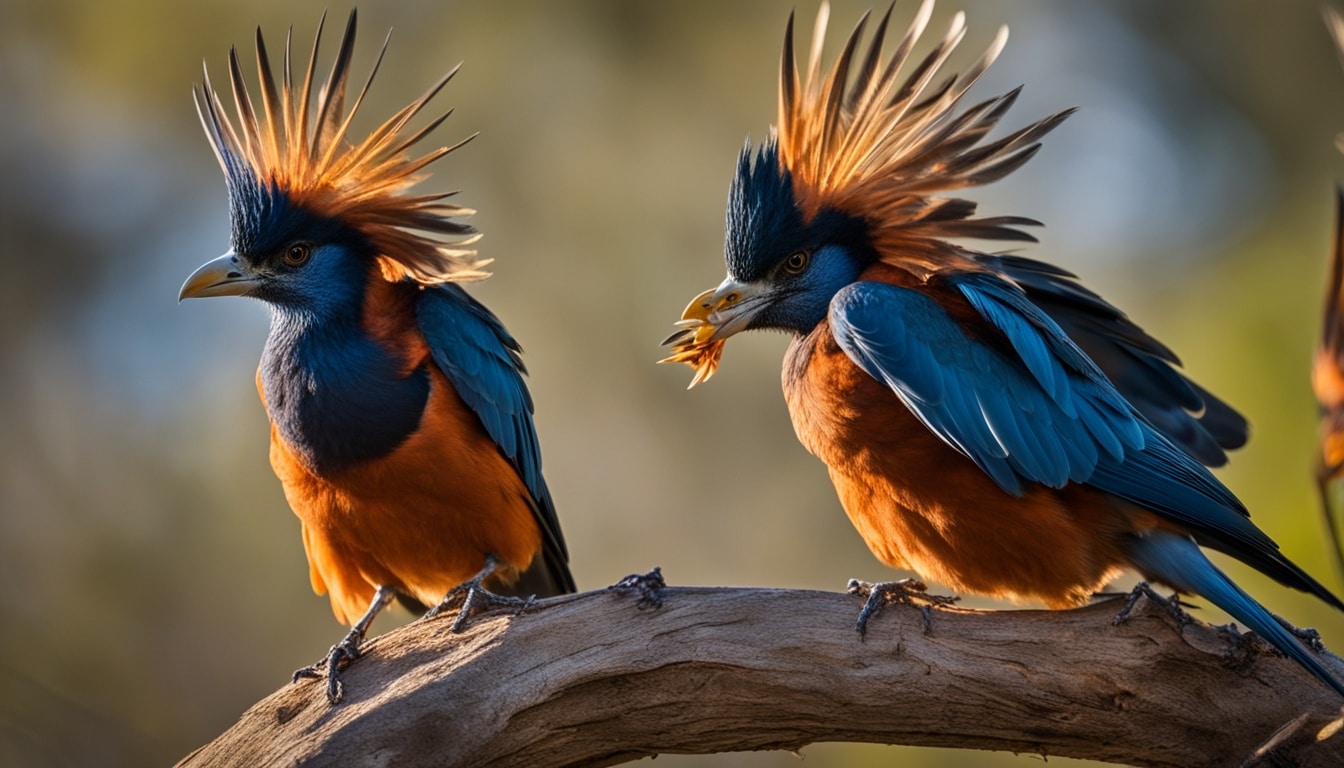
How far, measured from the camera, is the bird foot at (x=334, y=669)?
3.98 metres

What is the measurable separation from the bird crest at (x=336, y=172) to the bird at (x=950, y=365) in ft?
3.34

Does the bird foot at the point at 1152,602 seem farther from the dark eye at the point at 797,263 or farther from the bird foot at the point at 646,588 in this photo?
the dark eye at the point at 797,263

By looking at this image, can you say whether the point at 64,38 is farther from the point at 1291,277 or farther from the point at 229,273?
the point at 1291,277

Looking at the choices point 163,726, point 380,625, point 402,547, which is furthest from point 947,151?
point 163,726

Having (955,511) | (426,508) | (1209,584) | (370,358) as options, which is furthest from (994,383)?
(370,358)

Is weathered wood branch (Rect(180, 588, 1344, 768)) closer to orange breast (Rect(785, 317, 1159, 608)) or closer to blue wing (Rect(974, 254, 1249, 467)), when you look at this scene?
orange breast (Rect(785, 317, 1159, 608))

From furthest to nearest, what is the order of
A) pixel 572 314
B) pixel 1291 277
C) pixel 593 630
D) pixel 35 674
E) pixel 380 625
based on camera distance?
pixel 572 314 → pixel 1291 277 → pixel 35 674 → pixel 380 625 → pixel 593 630

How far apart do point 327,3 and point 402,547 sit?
6743 mm

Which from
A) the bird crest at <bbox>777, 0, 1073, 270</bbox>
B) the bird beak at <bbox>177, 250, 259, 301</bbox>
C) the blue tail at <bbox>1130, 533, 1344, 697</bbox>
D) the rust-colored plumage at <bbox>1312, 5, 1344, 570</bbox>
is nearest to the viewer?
the blue tail at <bbox>1130, 533, 1344, 697</bbox>

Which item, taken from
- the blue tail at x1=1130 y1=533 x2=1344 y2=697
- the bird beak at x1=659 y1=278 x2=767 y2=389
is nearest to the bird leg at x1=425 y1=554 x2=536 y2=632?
the bird beak at x1=659 y1=278 x2=767 y2=389

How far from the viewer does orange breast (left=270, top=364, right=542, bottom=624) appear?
447 centimetres

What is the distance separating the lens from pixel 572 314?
9.27 meters

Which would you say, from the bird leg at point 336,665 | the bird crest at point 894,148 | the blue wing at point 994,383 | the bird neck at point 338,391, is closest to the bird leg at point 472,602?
the bird leg at point 336,665

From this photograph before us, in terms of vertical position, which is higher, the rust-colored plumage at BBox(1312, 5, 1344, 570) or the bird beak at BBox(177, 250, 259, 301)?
the bird beak at BBox(177, 250, 259, 301)
